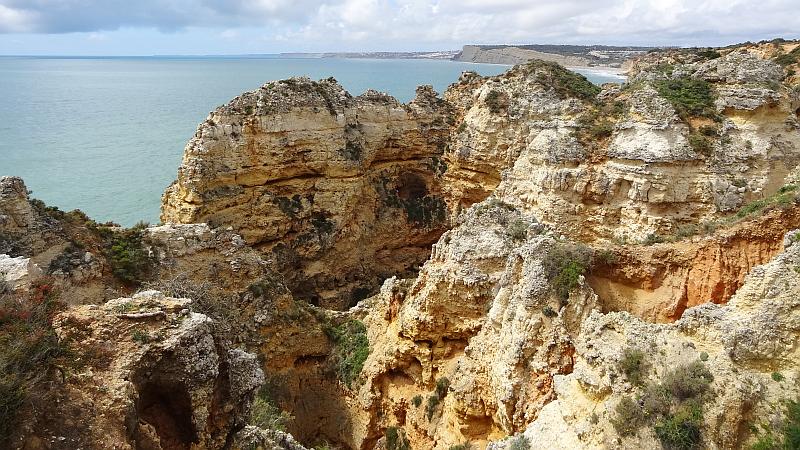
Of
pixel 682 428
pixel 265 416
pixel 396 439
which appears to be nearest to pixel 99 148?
pixel 396 439

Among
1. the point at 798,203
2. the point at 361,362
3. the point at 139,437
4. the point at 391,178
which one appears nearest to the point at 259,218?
the point at 391,178

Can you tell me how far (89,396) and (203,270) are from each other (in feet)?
35.0

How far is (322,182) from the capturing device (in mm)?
29859

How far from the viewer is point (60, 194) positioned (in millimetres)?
51031

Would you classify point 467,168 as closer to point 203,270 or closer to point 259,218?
point 259,218

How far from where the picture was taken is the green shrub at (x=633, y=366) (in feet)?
30.8

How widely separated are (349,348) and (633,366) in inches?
454

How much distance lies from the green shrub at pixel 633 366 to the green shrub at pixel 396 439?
8612mm

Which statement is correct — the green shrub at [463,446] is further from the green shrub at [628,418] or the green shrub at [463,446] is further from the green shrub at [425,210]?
the green shrub at [425,210]

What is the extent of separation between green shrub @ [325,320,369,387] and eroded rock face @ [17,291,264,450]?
9434 mm

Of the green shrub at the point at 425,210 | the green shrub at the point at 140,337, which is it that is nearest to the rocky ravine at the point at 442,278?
the green shrub at the point at 140,337

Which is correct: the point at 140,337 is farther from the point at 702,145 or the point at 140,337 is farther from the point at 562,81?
the point at 562,81

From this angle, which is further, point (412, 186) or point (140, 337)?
point (412, 186)

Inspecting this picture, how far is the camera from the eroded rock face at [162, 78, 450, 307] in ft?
87.5
